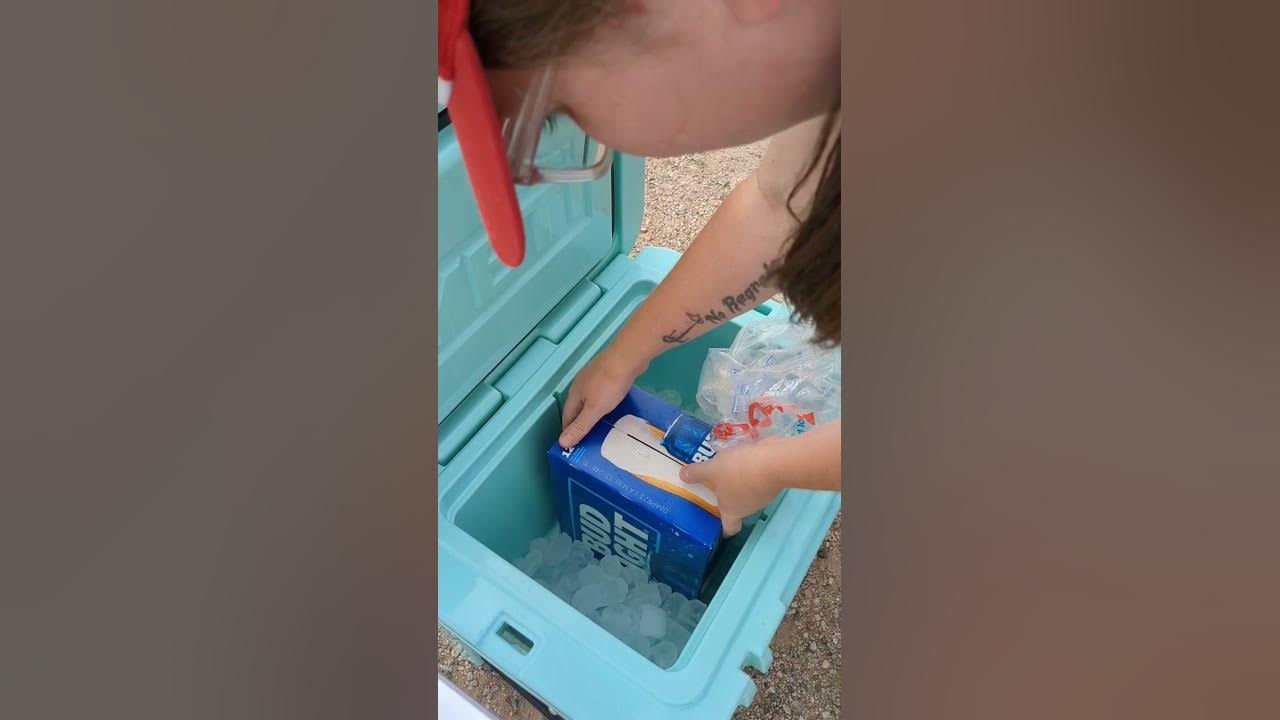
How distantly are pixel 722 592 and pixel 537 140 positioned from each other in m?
0.72

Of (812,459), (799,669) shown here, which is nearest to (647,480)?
(799,669)

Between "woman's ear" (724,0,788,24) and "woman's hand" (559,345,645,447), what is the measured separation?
1.92 ft

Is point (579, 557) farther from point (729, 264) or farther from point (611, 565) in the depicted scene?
point (729, 264)

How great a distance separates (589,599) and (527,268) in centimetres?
42

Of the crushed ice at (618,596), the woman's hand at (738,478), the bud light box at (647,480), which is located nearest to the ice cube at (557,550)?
the crushed ice at (618,596)

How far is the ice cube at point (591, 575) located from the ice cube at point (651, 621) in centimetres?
7

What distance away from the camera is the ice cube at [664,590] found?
0.99 metres

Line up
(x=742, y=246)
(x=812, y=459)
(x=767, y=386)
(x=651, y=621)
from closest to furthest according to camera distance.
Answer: (x=742, y=246) < (x=812, y=459) < (x=767, y=386) < (x=651, y=621)

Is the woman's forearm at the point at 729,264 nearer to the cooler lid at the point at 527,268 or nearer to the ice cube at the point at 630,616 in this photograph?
the cooler lid at the point at 527,268

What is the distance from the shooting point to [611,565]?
39.2 inches
